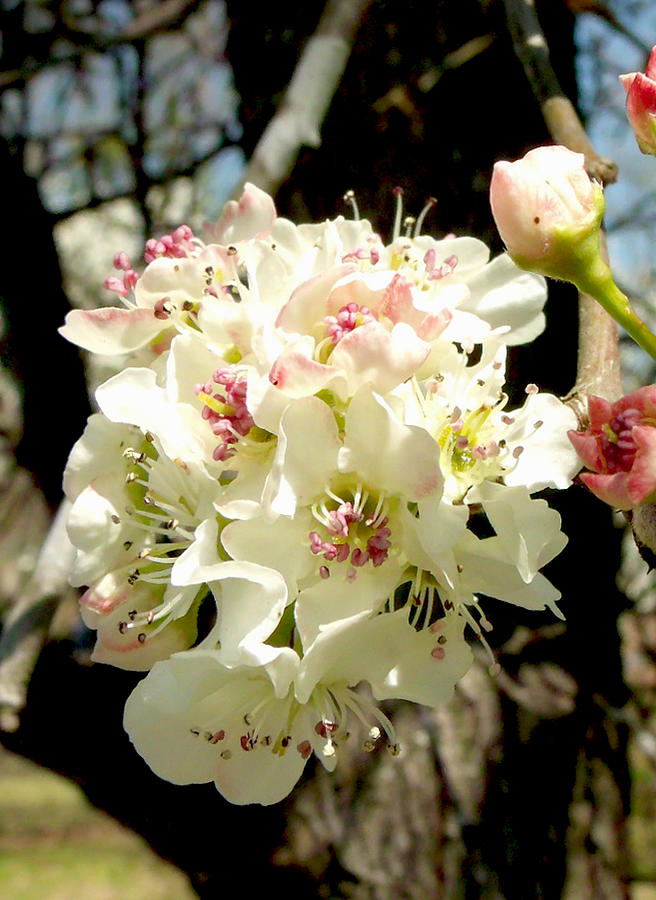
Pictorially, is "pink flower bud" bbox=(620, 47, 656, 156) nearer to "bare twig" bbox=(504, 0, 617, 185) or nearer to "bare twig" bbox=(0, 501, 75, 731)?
"bare twig" bbox=(504, 0, 617, 185)

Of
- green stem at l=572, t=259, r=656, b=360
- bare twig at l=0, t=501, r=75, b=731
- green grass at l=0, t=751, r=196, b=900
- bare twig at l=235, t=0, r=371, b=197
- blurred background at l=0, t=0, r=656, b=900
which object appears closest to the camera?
green stem at l=572, t=259, r=656, b=360

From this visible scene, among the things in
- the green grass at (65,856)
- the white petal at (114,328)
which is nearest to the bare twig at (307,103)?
the white petal at (114,328)

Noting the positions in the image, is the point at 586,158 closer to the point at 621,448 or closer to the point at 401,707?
the point at 621,448

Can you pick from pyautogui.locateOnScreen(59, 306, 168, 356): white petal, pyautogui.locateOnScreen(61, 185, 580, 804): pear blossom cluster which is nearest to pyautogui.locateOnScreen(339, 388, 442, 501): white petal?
pyautogui.locateOnScreen(61, 185, 580, 804): pear blossom cluster

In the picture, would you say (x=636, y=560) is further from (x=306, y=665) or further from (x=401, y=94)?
(x=306, y=665)

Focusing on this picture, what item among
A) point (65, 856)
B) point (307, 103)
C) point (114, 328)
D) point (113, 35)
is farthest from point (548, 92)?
point (65, 856)
